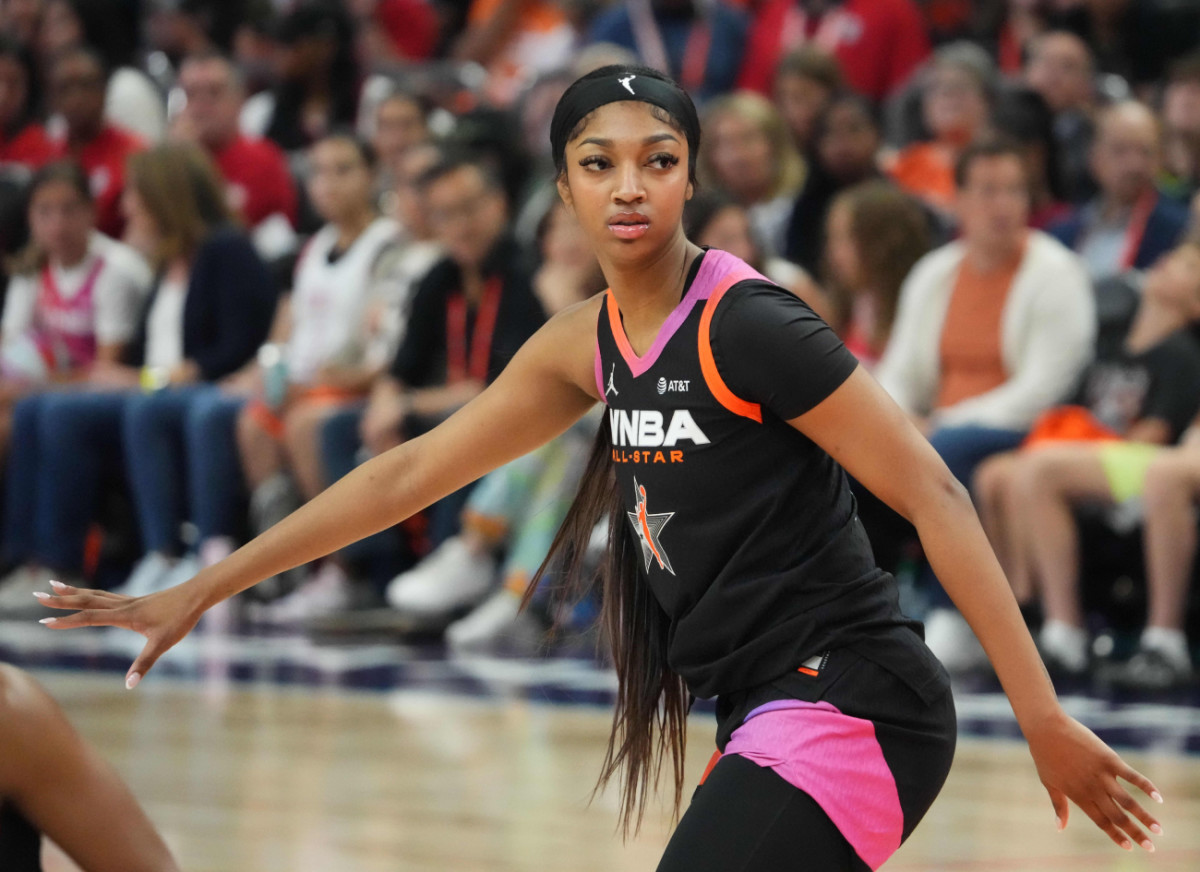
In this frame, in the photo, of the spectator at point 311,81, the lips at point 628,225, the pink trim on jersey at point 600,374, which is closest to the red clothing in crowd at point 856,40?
the spectator at point 311,81

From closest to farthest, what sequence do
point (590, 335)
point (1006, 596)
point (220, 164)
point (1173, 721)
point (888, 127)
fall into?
point (1006, 596) < point (590, 335) < point (1173, 721) < point (888, 127) < point (220, 164)

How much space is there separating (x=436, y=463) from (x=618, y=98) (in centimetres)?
58

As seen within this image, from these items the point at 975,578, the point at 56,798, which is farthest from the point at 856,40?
the point at 56,798

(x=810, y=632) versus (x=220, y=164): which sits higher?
(x=220, y=164)

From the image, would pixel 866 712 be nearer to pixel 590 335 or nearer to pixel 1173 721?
pixel 590 335

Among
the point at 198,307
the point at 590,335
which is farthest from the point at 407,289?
the point at 590,335

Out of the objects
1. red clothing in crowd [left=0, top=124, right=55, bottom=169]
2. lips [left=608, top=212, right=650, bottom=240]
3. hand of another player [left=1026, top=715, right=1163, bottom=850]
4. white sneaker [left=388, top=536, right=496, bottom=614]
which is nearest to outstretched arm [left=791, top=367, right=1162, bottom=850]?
hand of another player [left=1026, top=715, right=1163, bottom=850]

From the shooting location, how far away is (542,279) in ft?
22.5

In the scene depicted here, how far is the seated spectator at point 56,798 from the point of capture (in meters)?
1.99

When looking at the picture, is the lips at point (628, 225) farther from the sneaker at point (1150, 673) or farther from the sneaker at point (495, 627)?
the sneaker at point (495, 627)

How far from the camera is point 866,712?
2076 mm

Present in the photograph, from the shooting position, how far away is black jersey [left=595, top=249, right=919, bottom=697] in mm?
2086

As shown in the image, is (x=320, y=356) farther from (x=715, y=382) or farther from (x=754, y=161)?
(x=715, y=382)

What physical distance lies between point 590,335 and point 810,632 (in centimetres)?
49
